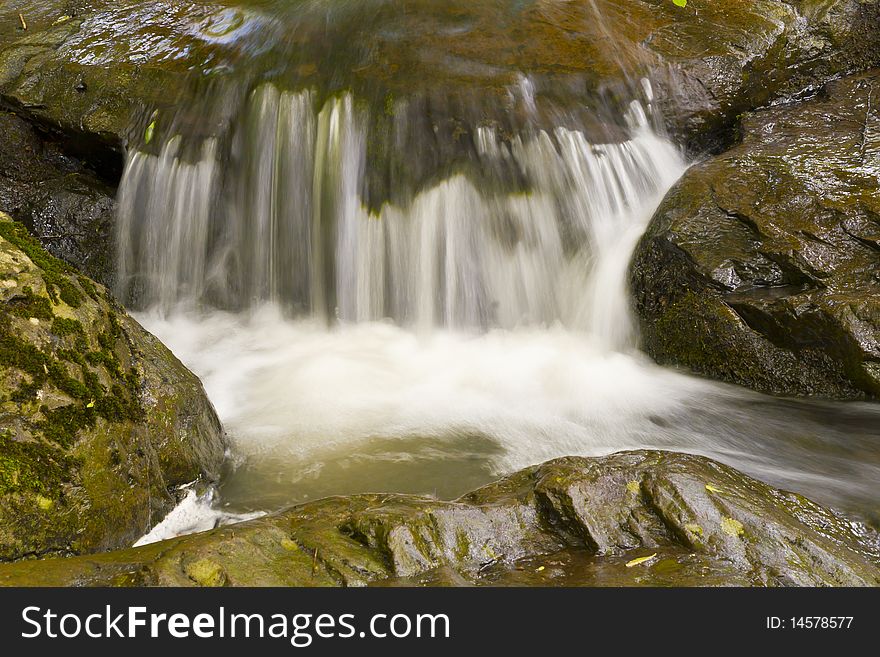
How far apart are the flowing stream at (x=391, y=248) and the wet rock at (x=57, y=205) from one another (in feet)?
0.95

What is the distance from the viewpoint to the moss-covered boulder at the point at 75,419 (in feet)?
9.44

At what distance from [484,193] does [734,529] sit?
4523mm

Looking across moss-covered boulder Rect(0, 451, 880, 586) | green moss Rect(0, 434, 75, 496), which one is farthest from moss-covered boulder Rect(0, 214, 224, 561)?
moss-covered boulder Rect(0, 451, 880, 586)

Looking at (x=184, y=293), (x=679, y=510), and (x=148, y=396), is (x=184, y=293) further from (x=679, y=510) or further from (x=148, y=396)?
(x=679, y=510)

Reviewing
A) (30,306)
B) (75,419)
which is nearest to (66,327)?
(30,306)

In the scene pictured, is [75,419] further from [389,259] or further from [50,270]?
[389,259]

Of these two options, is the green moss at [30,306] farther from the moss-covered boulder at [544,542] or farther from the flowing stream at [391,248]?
the flowing stream at [391,248]

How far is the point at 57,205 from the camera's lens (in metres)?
7.37

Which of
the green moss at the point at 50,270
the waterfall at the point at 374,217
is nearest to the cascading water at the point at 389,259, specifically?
the waterfall at the point at 374,217

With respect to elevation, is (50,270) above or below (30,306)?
above

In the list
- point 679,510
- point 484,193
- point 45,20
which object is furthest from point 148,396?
point 45,20

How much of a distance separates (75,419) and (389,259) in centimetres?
405

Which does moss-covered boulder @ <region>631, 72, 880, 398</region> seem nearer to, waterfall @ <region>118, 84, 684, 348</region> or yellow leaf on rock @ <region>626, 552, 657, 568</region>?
waterfall @ <region>118, 84, 684, 348</region>

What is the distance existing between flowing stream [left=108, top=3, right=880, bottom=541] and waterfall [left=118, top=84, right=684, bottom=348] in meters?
0.01
